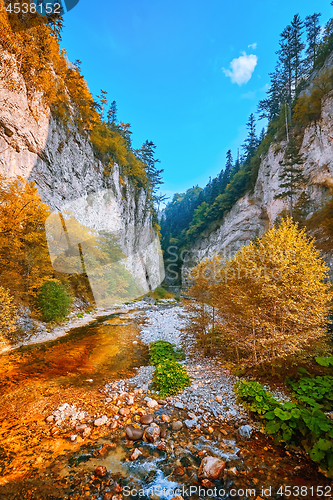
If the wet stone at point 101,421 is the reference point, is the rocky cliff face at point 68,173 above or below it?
above

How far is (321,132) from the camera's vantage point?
19391 millimetres

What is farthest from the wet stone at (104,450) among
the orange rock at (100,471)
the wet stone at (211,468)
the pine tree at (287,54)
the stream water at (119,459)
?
the pine tree at (287,54)

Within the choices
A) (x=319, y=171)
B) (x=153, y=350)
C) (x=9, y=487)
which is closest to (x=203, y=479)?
(x=9, y=487)

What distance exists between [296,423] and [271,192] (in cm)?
2736

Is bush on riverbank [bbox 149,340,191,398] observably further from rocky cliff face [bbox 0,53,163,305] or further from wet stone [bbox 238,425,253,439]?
rocky cliff face [bbox 0,53,163,305]

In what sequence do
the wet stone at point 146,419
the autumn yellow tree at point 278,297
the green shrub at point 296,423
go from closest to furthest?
the green shrub at point 296,423, the wet stone at point 146,419, the autumn yellow tree at point 278,297

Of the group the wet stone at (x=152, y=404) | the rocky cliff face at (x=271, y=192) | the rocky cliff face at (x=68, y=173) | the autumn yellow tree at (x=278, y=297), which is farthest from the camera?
the rocky cliff face at (x=271, y=192)

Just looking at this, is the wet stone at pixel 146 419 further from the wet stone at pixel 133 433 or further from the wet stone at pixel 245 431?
the wet stone at pixel 245 431

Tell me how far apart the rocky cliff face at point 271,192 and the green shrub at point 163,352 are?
40.1 feet

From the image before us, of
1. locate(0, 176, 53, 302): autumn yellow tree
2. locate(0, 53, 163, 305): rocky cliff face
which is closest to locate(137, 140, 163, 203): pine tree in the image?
locate(0, 53, 163, 305): rocky cliff face

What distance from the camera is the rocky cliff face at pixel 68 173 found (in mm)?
13648

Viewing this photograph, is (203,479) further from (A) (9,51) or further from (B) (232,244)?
(B) (232,244)

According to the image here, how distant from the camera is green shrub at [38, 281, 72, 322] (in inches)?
494

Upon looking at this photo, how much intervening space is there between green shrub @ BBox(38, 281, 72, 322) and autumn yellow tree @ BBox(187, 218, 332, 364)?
11.2 m
